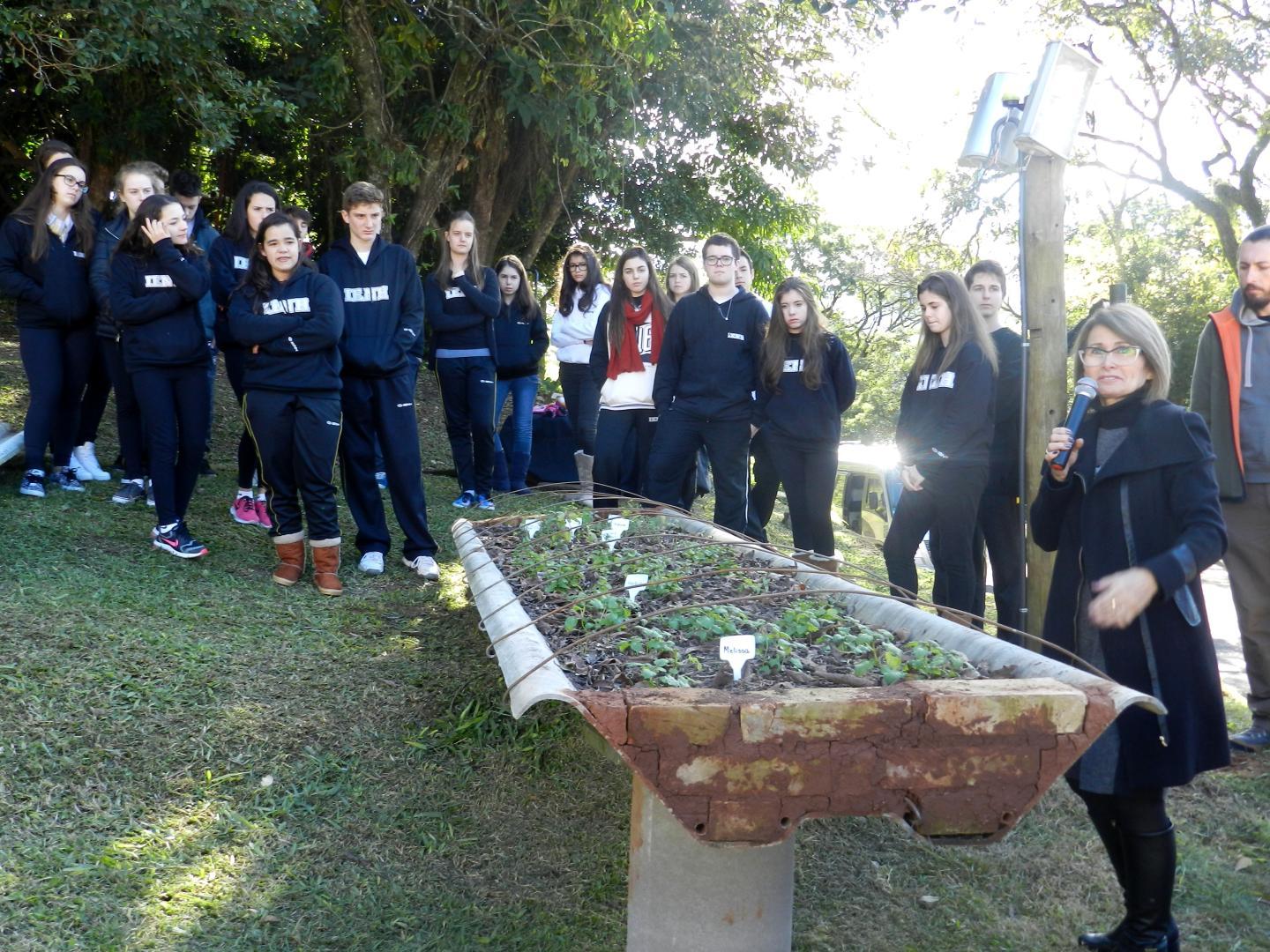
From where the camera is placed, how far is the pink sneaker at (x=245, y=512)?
6602 mm

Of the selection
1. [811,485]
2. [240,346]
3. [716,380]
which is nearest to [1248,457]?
[811,485]

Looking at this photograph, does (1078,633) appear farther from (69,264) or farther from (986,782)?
(69,264)

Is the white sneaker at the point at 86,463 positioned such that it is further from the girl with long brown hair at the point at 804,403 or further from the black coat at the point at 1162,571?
the black coat at the point at 1162,571

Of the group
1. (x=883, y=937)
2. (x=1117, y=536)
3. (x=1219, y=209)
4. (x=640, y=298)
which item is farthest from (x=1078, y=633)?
(x=1219, y=209)

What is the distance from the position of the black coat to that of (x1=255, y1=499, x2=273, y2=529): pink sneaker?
478 cm

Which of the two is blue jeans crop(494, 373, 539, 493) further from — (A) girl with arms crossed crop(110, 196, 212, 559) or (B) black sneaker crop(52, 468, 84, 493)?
(A) girl with arms crossed crop(110, 196, 212, 559)

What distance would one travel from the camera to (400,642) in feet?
16.1

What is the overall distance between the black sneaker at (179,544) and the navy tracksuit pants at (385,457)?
2.58 ft

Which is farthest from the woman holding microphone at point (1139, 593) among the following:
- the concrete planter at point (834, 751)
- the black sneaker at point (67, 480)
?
the black sneaker at point (67, 480)

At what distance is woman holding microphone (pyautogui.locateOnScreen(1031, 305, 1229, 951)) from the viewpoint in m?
2.78

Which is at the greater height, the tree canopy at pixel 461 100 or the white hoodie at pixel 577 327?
the tree canopy at pixel 461 100

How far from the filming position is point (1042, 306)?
438 cm

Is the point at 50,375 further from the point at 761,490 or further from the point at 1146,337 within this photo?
the point at 1146,337

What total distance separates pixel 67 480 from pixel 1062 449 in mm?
5699
